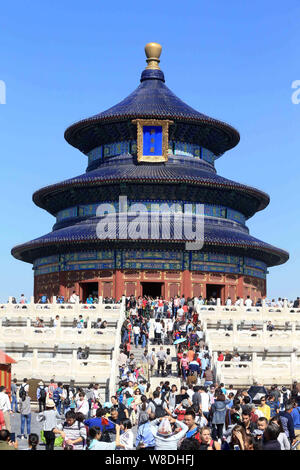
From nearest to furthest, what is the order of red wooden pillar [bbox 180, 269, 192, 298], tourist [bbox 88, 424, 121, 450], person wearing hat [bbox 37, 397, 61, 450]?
tourist [bbox 88, 424, 121, 450], person wearing hat [bbox 37, 397, 61, 450], red wooden pillar [bbox 180, 269, 192, 298]

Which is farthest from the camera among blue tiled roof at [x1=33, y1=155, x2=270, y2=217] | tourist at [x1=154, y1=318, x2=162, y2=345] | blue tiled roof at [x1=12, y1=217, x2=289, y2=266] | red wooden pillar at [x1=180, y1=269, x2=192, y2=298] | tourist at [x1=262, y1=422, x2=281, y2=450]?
blue tiled roof at [x1=33, y1=155, x2=270, y2=217]

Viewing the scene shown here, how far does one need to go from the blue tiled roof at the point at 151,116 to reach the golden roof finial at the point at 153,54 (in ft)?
7.42

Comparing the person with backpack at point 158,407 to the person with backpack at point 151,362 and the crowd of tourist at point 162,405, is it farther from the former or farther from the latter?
the person with backpack at point 151,362

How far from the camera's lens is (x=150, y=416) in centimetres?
1762

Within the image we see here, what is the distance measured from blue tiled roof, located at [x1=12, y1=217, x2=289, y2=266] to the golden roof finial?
50.3 ft

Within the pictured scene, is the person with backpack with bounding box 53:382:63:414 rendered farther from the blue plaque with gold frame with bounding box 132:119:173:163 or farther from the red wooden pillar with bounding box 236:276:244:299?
the blue plaque with gold frame with bounding box 132:119:173:163

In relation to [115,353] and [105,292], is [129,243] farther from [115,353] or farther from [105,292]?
[115,353]

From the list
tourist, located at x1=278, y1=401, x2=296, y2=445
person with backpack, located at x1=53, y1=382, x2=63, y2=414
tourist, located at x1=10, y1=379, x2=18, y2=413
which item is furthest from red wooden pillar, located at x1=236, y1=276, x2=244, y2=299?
tourist, located at x1=278, y1=401, x2=296, y2=445

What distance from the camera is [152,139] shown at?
58.5 m

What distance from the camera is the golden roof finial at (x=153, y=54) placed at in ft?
214

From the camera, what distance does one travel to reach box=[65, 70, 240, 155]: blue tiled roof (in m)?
58.9

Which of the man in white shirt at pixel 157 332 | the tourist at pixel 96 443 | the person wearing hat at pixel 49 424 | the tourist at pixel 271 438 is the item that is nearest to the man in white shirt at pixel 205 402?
the person wearing hat at pixel 49 424

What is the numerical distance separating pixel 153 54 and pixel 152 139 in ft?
33.4
